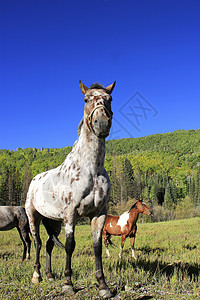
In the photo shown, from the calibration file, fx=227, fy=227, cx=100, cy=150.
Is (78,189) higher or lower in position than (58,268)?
higher

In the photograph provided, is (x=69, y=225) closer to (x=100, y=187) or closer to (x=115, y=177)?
(x=100, y=187)

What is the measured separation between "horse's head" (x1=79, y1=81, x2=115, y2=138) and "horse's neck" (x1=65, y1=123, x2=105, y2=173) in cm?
17

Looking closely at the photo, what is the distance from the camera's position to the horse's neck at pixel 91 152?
388 cm

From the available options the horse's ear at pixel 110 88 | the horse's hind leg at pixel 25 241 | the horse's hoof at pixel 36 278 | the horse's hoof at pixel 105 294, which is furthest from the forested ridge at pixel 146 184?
the horse's ear at pixel 110 88

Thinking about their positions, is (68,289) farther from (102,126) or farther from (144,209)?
(144,209)

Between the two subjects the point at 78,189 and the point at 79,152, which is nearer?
the point at 78,189

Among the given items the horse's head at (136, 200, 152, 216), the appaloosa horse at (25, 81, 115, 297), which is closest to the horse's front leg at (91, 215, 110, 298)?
the appaloosa horse at (25, 81, 115, 297)

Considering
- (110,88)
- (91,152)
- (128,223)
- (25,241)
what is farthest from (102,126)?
(128,223)

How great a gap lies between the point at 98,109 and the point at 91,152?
778 mm

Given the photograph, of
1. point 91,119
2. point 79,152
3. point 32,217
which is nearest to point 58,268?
point 32,217

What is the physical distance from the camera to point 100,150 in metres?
3.91

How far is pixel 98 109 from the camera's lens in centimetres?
356

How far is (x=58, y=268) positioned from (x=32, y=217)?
1.38 meters

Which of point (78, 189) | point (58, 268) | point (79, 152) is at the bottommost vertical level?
point (58, 268)
